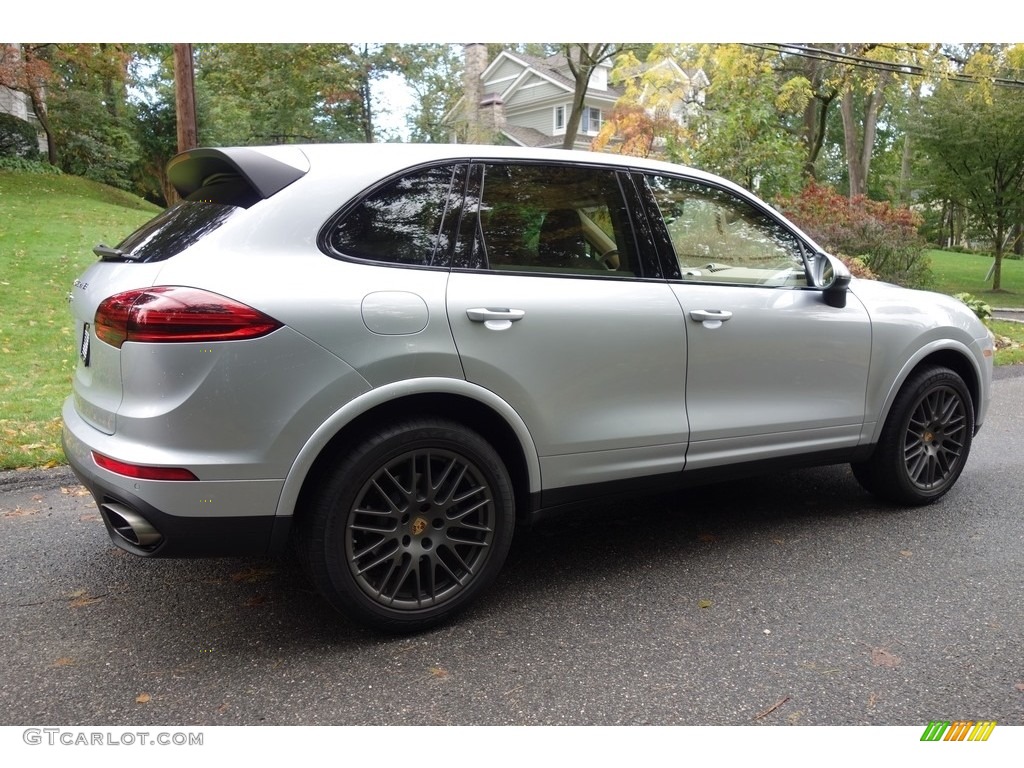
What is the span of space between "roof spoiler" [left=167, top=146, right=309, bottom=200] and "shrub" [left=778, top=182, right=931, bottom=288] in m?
12.6

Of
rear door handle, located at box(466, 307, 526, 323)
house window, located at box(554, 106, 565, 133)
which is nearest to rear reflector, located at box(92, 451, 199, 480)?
rear door handle, located at box(466, 307, 526, 323)

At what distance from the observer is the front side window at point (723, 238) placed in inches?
145

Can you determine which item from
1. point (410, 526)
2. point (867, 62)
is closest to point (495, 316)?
point (410, 526)

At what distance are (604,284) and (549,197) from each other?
0.43m

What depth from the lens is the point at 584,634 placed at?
3074mm

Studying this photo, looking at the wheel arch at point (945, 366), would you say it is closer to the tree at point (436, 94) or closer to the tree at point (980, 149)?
the tree at point (980, 149)

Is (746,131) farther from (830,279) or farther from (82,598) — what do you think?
(82,598)

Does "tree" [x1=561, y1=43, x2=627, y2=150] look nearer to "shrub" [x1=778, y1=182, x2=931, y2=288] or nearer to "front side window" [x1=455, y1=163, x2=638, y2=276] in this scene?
"shrub" [x1=778, y1=182, x2=931, y2=288]

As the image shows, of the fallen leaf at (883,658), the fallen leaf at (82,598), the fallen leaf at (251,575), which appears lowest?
the fallen leaf at (82,598)

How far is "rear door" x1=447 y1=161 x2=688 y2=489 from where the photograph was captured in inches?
121

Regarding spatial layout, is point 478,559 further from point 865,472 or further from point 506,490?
point 865,472

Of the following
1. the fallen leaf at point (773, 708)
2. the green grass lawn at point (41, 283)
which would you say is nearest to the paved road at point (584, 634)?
the fallen leaf at point (773, 708)

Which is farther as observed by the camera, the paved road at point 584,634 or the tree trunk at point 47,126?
the tree trunk at point 47,126

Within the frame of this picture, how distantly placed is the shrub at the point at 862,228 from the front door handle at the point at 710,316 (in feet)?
37.1
